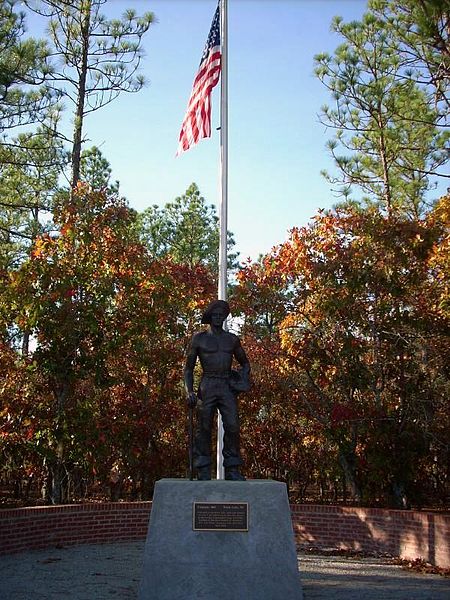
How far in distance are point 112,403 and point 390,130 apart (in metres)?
10.7

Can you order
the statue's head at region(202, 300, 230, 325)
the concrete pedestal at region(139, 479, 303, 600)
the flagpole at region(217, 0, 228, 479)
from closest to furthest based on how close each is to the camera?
the concrete pedestal at region(139, 479, 303, 600)
the statue's head at region(202, 300, 230, 325)
the flagpole at region(217, 0, 228, 479)

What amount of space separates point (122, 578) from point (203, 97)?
706cm

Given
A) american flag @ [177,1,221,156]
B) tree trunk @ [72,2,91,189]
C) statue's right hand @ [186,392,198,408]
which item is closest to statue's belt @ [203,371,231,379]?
statue's right hand @ [186,392,198,408]

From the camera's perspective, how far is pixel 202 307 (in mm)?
15266

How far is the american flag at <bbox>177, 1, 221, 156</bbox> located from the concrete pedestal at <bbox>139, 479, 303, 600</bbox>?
5646 mm

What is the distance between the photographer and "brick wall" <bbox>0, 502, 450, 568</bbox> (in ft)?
31.5

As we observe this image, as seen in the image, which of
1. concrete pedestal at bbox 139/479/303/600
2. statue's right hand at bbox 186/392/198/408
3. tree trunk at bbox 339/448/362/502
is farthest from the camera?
tree trunk at bbox 339/448/362/502

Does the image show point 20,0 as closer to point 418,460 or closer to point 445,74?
point 445,74

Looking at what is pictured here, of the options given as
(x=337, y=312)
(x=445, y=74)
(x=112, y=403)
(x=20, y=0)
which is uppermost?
(x=20, y=0)

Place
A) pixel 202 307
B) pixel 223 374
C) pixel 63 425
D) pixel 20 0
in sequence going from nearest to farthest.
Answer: pixel 223 374
pixel 63 425
pixel 202 307
pixel 20 0

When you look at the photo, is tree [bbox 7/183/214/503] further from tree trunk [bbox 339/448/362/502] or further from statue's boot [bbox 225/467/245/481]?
statue's boot [bbox 225/467/245/481]

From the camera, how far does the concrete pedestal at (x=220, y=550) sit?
6836 mm

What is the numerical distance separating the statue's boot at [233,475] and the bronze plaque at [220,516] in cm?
57

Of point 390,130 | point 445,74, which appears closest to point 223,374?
point 445,74
